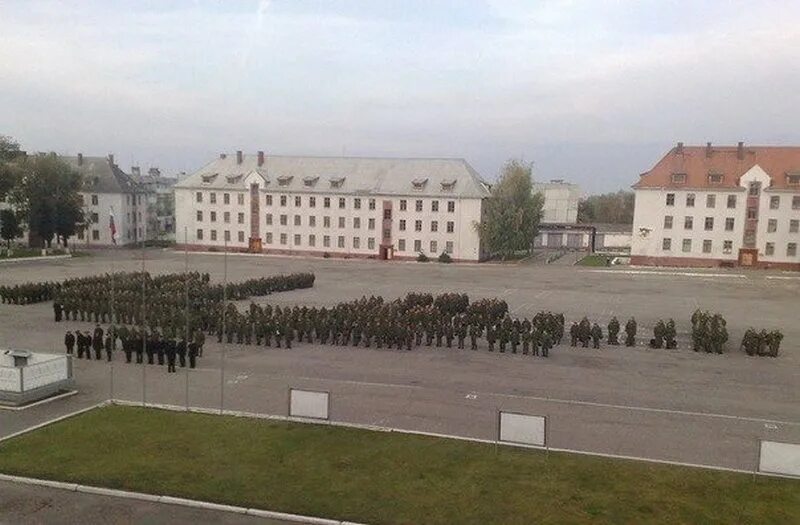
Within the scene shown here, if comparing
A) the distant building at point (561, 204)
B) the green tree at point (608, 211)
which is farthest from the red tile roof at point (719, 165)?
the green tree at point (608, 211)

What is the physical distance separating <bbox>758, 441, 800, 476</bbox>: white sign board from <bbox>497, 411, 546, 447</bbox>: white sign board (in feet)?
12.0

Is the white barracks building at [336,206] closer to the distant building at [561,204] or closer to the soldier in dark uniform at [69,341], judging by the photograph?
the soldier in dark uniform at [69,341]

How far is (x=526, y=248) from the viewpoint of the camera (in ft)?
204

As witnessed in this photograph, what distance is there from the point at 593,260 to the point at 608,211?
64.8 meters

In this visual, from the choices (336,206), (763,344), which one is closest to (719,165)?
(336,206)

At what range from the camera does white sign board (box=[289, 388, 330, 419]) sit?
43.8ft

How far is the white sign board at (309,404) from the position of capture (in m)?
13.3

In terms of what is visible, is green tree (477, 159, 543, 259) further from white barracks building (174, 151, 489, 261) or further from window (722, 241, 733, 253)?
window (722, 241, 733, 253)

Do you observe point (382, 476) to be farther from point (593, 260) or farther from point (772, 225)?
point (593, 260)

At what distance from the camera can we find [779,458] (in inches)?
434

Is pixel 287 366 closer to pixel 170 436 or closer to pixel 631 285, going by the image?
pixel 170 436

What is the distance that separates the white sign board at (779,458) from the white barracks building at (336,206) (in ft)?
155

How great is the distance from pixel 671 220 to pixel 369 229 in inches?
1051

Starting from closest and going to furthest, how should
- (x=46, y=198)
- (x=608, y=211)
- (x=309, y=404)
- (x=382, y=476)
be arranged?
(x=382, y=476), (x=309, y=404), (x=46, y=198), (x=608, y=211)
